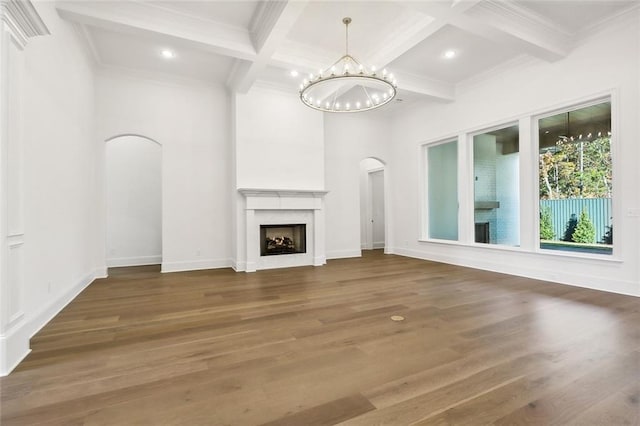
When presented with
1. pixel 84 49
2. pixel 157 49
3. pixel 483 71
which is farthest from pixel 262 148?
pixel 483 71

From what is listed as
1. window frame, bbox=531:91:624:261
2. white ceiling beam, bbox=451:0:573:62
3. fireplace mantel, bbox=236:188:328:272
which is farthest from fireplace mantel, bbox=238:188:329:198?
window frame, bbox=531:91:624:261

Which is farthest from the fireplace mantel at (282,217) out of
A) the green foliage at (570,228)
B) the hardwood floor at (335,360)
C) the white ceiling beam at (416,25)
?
the green foliage at (570,228)

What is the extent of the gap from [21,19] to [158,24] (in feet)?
6.69

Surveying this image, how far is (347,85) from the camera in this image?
566cm

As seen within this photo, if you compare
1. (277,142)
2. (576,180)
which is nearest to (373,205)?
(277,142)

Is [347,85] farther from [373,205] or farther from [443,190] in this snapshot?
[373,205]

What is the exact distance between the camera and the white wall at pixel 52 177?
2662 mm

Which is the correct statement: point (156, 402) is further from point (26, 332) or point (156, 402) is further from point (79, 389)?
point (26, 332)

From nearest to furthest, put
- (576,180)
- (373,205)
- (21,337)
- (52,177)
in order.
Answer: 1. (21,337)
2. (52,177)
3. (576,180)
4. (373,205)

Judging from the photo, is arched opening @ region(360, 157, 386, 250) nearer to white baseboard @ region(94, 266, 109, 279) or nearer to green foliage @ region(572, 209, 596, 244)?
green foliage @ region(572, 209, 596, 244)

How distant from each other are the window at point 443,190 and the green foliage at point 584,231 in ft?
7.29

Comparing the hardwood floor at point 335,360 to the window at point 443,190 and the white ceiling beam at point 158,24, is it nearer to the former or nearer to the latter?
the window at point 443,190

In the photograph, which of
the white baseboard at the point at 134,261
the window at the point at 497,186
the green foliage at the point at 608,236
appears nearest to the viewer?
the green foliage at the point at 608,236

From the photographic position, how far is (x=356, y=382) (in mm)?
1961
